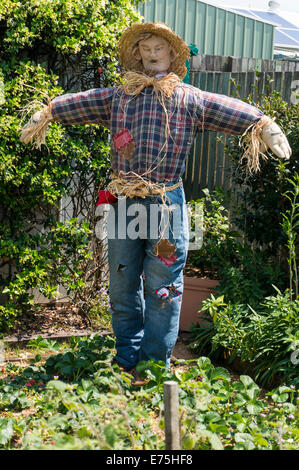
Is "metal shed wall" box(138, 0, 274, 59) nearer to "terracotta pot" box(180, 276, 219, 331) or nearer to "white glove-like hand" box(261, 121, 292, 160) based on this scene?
"terracotta pot" box(180, 276, 219, 331)

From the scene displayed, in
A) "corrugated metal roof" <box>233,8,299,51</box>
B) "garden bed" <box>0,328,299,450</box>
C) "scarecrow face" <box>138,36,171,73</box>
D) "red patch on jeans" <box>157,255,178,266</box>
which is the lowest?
"garden bed" <box>0,328,299,450</box>

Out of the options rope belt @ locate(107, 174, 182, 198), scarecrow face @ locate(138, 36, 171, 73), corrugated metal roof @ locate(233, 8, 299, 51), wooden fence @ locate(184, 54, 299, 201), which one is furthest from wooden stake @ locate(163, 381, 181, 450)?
corrugated metal roof @ locate(233, 8, 299, 51)

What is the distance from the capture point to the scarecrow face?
3.03m

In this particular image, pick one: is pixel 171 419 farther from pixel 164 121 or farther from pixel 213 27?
pixel 213 27

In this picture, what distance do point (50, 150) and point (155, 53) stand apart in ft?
3.98

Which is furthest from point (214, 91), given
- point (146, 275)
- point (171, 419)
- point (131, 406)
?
point (171, 419)

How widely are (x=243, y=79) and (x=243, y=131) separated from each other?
2160 millimetres

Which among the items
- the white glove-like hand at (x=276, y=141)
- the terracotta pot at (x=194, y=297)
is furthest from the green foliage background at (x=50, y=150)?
the white glove-like hand at (x=276, y=141)

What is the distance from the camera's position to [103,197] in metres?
3.17

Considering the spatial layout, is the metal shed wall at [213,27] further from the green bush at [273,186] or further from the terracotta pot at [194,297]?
the terracotta pot at [194,297]

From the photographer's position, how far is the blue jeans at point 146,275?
118 inches

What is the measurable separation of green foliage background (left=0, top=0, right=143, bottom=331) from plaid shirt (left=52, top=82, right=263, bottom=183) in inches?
36.5
